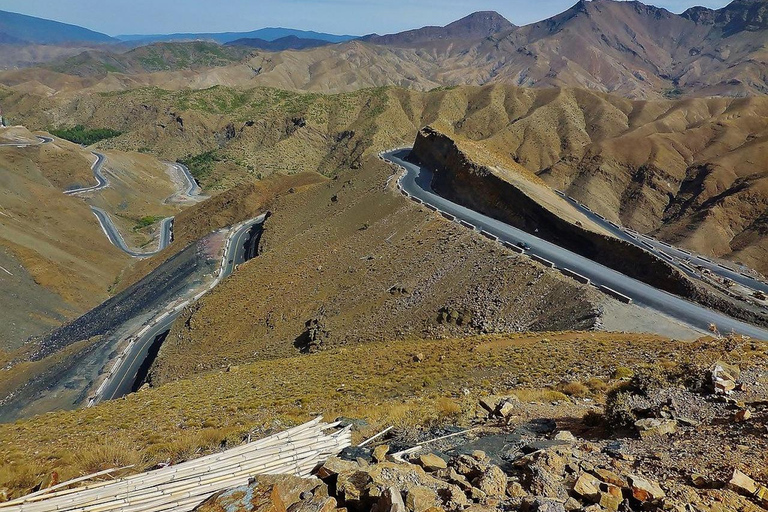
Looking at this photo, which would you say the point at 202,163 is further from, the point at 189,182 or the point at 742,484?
the point at 742,484

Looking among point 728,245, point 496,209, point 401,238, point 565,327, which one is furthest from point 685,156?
point 565,327

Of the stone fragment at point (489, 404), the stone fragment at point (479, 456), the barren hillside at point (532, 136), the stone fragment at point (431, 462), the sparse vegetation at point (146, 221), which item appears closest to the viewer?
the stone fragment at point (431, 462)

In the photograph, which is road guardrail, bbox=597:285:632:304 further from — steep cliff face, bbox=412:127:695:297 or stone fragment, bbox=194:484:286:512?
stone fragment, bbox=194:484:286:512

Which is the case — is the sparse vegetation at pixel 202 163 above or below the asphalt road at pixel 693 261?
below

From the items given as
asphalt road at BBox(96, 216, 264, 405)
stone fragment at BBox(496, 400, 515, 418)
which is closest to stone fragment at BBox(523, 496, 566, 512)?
stone fragment at BBox(496, 400, 515, 418)

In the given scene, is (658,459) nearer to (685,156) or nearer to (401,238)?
(401,238)

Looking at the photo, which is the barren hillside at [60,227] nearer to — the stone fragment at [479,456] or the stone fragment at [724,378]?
the stone fragment at [479,456]

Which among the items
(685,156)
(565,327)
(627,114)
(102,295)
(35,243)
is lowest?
(102,295)

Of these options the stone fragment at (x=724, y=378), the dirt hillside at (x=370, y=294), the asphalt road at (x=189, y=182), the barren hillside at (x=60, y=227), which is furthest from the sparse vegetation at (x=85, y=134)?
the stone fragment at (x=724, y=378)
